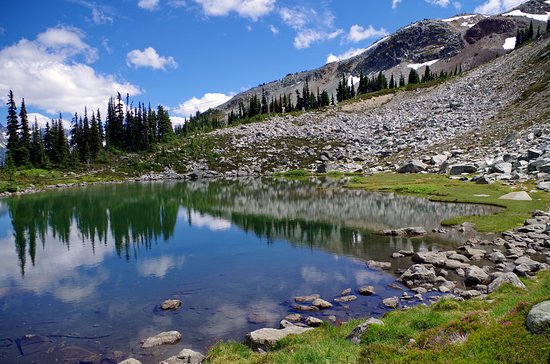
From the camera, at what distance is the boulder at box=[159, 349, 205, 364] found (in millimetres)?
15008

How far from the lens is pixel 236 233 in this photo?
43750 millimetres

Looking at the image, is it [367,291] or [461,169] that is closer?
[367,291]

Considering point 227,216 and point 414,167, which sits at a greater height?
point 414,167

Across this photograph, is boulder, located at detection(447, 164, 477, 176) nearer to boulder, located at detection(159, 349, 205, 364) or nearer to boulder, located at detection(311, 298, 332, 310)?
boulder, located at detection(311, 298, 332, 310)

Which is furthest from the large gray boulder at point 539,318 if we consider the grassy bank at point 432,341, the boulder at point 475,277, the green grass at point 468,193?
the green grass at point 468,193

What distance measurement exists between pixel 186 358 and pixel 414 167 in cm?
7984

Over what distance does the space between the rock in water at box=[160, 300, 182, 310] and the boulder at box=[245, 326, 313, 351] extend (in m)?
6.53

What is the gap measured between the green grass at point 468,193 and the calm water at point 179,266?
3.42 metres

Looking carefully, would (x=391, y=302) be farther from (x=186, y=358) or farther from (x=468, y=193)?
(x=468, y=193)

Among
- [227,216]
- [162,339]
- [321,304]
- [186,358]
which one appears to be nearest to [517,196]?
[227,216]

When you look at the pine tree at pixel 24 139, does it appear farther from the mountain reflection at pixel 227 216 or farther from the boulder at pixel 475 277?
the boulder at pixel 475 277

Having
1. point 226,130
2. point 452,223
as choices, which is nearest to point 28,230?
point 452,223

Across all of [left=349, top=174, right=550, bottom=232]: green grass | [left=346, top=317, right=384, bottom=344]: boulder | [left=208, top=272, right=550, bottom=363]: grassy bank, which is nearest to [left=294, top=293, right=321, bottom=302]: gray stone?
[left=208, top=272, right=550, bottom=363]: grassy bank

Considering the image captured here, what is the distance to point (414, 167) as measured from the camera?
86.6 metres
